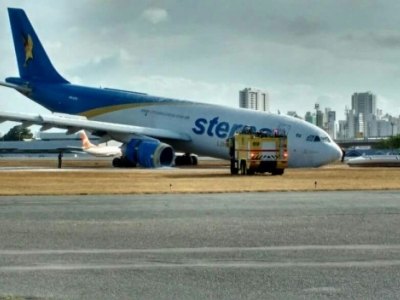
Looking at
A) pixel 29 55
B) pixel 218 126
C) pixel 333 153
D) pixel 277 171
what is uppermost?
pixel 29 55

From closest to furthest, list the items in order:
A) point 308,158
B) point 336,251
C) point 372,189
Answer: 1. point 336,251
2. point 372,189
3. point 308,158

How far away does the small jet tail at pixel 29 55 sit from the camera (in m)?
63.2

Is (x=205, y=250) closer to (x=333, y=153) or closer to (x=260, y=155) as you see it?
(x=260, y=155)

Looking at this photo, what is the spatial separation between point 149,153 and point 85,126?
17.3 ft

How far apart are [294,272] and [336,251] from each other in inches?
75.4

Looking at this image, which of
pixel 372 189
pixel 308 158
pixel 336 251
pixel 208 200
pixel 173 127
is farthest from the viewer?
pixel 173 127

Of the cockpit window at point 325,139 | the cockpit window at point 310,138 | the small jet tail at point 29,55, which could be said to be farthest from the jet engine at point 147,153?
the small jet tail at point 29,55

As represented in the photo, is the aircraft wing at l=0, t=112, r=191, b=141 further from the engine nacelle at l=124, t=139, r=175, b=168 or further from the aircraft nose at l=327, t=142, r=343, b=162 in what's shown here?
Result: the aircraft nose at l=327, t=142, r=343, b=162

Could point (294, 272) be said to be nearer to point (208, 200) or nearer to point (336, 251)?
point (336, 251)

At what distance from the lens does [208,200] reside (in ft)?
68.0

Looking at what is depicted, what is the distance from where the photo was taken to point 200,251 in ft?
35.7

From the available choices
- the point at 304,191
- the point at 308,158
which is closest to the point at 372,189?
the point at 304,191

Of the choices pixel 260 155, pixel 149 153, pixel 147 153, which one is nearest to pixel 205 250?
pixel 260 155

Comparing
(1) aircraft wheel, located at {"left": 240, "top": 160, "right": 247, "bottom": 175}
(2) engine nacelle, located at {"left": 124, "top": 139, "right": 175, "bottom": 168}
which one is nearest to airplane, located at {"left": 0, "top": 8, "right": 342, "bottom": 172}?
(2) engine nacelle, located at {"left": 124, "top": 139, "right": 175, "bottom": 168}
